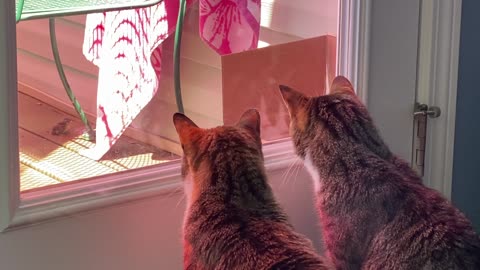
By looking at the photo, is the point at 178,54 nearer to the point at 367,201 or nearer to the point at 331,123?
the point at 331,123

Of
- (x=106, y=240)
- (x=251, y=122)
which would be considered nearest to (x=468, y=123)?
(x=251, y=122)

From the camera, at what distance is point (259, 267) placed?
1.23 meters

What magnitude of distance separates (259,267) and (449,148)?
814 millimetres

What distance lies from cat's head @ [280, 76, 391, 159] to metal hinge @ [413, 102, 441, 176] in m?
0.33

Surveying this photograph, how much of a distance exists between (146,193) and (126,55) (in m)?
0.24

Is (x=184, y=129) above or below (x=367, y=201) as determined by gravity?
above

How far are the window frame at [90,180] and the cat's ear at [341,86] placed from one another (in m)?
0.11

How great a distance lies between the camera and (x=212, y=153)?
1382 mm

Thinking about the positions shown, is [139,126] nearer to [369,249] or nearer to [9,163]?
[9,163]

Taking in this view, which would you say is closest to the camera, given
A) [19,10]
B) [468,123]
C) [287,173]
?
[19,10]

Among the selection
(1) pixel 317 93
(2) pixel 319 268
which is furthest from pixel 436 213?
(1) pixel 317 93

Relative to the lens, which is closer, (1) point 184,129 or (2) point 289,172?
(1) point 184,129

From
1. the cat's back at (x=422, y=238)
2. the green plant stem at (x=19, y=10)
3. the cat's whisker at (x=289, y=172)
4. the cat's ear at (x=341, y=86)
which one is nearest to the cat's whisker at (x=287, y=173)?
the cat's whisker at (x=289, y=172)

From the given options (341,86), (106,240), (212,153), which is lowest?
(106,240)
